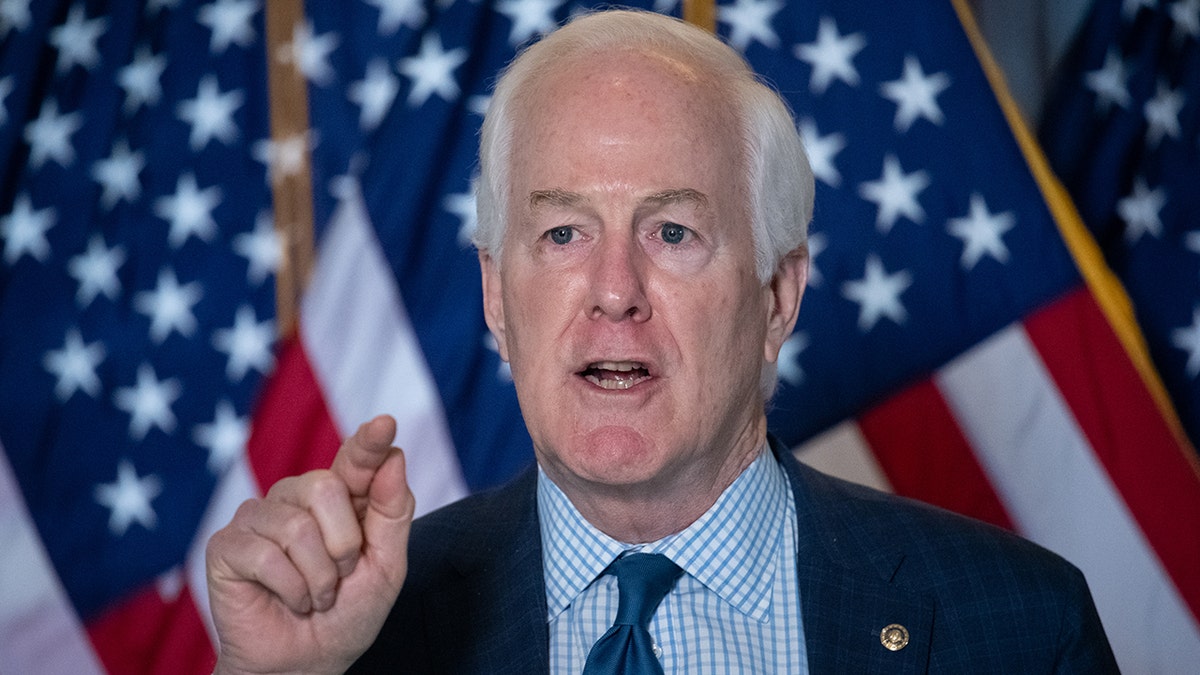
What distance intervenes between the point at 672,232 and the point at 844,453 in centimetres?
160

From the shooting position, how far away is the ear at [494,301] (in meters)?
2.20

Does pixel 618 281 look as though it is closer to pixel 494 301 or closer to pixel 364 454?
pixel 494 301

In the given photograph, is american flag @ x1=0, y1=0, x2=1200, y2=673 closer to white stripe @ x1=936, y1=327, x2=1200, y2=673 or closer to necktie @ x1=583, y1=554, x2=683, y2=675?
white stripe @ x1=936, y1=327, x2=1200, y2=673

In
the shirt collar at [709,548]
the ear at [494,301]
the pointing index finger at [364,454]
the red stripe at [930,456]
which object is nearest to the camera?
the pointing index finger at [364,454]

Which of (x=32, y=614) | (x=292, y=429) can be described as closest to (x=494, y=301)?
(x=292, y=429)

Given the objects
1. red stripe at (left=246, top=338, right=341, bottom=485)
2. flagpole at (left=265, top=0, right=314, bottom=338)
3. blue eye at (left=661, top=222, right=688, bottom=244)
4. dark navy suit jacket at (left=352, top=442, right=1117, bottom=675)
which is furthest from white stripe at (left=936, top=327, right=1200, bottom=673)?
flagpole at (left=265, top=0, right=314, bottom=338)

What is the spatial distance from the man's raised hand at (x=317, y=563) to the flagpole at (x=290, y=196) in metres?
2.11

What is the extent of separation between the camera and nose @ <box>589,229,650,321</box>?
6.30 ft

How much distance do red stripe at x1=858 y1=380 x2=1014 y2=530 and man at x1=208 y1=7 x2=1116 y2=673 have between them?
1.17m

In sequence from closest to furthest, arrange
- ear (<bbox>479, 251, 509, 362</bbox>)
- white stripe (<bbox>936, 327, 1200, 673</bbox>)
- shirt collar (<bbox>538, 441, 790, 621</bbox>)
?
1. shirt collar (<bbox>538, 441, 790, 621</bbox>)
2. ear (<bbox>479, 251, 509, 362</bbox>)
3. white stripe (<bbox>936, 327, 1200, 673</bbox>)

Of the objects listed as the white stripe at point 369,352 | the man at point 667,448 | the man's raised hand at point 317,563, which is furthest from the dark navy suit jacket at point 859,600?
the white stripe at point 369,352

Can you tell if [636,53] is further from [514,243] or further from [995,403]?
[995,403]

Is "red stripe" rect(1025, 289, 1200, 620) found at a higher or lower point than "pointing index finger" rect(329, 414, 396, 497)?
lower

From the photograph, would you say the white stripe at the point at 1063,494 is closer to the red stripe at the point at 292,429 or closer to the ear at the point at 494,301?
the ear at the point at 494,301
